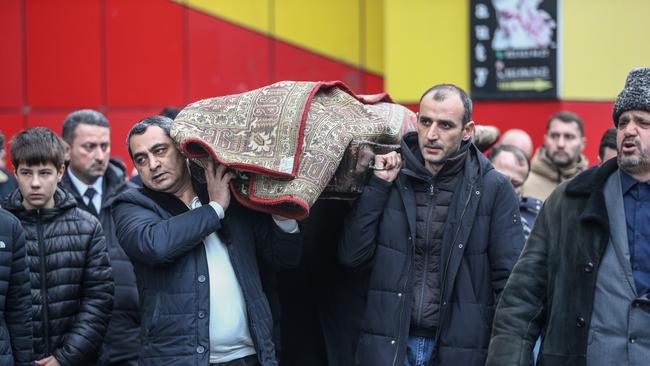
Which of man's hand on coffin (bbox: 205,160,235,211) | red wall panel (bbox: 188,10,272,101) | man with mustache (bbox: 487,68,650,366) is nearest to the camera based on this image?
man with mustache (bbox: 487,68,650,366)

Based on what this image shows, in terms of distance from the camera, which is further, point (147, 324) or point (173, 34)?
point (173, 34)

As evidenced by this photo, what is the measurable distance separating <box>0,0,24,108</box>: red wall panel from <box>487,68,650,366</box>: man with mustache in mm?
7080

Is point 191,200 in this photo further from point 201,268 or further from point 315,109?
point 315,109

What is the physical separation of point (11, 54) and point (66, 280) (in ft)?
17.7

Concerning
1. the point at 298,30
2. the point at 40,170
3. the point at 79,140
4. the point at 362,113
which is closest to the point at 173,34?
the point at 298,30

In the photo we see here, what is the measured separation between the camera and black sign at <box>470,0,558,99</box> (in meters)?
12.0

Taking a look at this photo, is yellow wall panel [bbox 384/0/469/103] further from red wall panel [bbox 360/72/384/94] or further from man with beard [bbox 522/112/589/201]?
man with beard [bbox 522/112/589/201]

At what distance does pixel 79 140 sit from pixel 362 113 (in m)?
2.40

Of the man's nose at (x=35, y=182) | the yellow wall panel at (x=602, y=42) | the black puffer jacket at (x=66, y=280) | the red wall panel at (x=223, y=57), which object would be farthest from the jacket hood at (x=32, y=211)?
the yellow wall panel at (x=602, y=42)

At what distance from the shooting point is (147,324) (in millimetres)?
4242

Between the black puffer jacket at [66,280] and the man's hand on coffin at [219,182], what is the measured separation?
107 cm

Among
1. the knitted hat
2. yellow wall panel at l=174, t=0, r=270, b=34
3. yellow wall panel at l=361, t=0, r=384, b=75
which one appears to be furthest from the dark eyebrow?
yellow wall panel at l=361, t=0, r=384, b=75

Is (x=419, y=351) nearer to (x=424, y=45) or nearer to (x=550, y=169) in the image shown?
(x=550, y=169)

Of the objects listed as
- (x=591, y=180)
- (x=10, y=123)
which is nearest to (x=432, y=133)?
(x=591, y=180)
